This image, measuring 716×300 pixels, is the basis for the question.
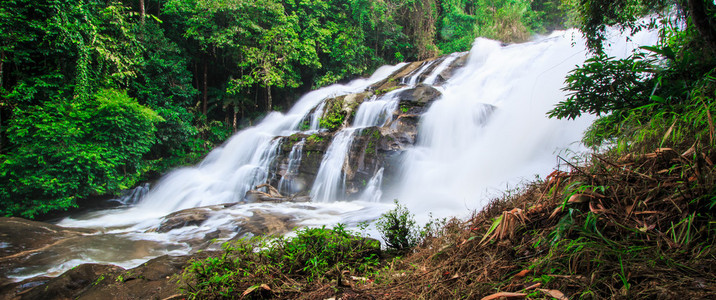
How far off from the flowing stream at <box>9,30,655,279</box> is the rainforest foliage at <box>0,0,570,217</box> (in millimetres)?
1509

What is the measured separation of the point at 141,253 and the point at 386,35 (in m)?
20.0

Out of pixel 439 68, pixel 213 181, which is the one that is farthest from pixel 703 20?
pixel 439 68

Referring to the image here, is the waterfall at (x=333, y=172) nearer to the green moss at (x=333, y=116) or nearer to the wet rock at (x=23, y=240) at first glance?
the green moss at (x=333, y=116)

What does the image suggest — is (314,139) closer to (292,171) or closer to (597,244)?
(292,171)

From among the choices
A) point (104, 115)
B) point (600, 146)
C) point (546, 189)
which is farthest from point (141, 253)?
point (600, 146)

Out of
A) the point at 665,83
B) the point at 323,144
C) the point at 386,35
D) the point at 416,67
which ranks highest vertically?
the point at 386,35

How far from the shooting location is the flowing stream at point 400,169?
6.88m

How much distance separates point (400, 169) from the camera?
948 centimetres

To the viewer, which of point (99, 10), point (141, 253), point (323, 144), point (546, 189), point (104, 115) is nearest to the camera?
point (546, 189)

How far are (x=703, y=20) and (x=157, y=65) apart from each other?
52.3ft

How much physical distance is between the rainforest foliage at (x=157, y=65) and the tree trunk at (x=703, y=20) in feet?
16.6

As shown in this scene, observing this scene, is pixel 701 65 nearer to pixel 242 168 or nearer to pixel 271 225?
pixel 271 225

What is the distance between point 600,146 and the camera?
10.3 ft

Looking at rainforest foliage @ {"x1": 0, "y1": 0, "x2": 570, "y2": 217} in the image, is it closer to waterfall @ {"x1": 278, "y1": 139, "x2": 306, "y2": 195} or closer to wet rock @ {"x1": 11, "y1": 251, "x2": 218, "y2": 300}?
waterfall @ {"x1": 278, "y1": 139, "x2": 306, "y2": 195}
